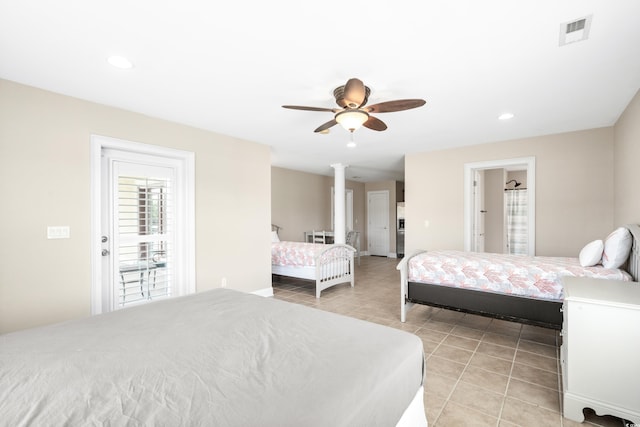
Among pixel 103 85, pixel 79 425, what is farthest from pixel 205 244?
pixel 79 425

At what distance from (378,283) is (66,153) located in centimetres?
483

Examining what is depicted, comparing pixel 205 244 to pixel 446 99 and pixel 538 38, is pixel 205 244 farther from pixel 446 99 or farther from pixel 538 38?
pixel 538 38

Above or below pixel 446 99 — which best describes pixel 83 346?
below

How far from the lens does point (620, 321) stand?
1651 millimetres

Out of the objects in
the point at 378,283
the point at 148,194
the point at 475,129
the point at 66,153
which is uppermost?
the point at 475,129

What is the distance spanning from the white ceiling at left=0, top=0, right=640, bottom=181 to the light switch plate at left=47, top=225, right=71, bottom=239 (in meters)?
1.20

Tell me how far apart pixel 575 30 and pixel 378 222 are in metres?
7.59

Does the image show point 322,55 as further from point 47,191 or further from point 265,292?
point 265,292

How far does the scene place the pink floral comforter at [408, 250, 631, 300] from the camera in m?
2.66

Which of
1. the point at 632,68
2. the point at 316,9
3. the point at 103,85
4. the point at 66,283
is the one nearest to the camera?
the point at 316,9

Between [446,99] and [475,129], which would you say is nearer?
[446,99]

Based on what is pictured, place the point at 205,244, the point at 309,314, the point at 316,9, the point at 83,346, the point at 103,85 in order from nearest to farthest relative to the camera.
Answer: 1. the point at 83,346
2. the point at 316,9
3. the point at 309,314
4. the point at 103,85
5. the point at 205,244

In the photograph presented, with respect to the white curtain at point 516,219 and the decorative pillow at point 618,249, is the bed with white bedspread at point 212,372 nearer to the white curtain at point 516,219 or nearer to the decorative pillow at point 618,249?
the decorative pillow at point 618,249

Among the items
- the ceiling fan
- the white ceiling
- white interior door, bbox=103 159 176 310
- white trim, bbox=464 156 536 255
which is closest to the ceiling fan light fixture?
the ceiling fan
